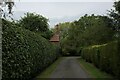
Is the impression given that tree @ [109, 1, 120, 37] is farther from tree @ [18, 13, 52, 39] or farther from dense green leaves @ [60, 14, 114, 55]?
tree @ [18, 13, 52, 39]

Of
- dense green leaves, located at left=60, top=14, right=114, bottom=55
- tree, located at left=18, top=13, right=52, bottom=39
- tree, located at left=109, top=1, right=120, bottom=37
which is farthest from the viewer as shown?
tree, located at left=18, top=13, right=52, bottom=39

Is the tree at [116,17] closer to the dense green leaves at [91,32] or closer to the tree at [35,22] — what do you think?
the dense green leaves at [91,32]

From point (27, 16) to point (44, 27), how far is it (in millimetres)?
4233

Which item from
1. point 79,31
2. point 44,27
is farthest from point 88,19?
point 44,27

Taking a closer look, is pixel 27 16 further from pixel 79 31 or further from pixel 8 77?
pixel 8 77

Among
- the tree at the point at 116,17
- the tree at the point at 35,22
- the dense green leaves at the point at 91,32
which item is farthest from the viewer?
the tree at the point at 35,22

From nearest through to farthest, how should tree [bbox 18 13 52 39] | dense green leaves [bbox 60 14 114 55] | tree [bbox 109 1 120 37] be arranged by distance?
tree [bbox 109 1 120 37]
dense green leaves [bbox 60 14 114 55]
tree [bbox 18 13 52 39]

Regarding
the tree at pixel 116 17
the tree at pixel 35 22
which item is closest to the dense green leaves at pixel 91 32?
the tree at pixel 116 17

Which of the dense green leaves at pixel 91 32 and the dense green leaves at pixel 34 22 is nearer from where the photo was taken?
the dense green leaves at pixel 91 32

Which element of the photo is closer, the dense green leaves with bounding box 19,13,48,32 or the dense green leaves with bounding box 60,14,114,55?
the dense green leaves with bounding box 60,14,114,55

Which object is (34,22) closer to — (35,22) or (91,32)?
(35,22)

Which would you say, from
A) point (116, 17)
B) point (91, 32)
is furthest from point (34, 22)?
point (116, 17)

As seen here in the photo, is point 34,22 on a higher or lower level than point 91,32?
higher

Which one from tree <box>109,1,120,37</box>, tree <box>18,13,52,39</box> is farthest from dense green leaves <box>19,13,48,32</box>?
tree <box>109,1,120,37</box>
